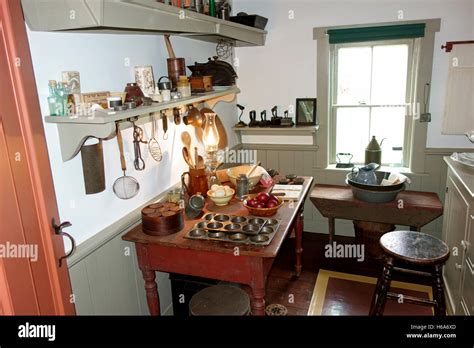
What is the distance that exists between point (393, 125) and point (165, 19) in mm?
2590

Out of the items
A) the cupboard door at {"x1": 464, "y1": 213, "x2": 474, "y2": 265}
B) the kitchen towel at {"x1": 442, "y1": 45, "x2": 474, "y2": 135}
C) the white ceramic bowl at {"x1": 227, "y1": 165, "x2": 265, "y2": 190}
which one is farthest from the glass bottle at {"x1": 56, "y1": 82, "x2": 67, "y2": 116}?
the kitchen towel at {"x1": 442, "y1": 45, "x2": 474, "y2": 135}

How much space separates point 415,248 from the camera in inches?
84.8

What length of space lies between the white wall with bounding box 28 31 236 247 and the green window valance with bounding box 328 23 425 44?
1610 millimetres

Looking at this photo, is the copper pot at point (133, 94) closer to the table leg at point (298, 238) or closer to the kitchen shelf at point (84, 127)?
the kitchen shelf at point (84, 127)

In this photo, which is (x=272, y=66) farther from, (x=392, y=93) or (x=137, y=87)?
(x=137, y=87)

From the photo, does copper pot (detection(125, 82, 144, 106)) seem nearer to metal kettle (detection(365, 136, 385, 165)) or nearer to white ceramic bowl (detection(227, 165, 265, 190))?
white ceramic bowl (detection(227, 165, 265, 190))

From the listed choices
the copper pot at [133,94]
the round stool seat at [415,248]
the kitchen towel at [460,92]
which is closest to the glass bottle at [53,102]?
the copper pot at [133,94]

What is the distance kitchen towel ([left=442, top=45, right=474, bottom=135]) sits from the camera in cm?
317

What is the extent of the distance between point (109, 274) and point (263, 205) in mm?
976

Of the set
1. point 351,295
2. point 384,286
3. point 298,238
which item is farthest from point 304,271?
point 384,286

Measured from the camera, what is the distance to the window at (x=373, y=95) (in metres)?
3.47

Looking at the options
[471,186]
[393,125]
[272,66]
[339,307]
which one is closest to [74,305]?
[339,307]

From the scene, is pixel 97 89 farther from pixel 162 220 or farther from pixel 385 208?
pixel 385 208

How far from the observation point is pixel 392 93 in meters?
3.55
